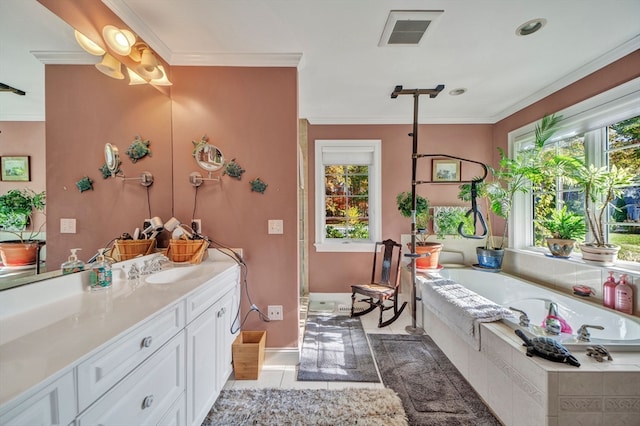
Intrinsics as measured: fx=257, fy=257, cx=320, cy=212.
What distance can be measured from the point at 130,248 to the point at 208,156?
842mm

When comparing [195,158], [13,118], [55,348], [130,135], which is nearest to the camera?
[55,348]

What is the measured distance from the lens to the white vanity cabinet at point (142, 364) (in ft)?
2.22

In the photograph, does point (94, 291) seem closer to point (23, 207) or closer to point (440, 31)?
point (23, 207)

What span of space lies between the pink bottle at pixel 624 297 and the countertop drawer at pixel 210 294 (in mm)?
2773

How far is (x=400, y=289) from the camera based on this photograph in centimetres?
323

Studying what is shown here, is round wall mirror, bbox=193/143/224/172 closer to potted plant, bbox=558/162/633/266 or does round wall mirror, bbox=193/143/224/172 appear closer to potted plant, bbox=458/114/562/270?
potted plant, bbox=458/114/562/270

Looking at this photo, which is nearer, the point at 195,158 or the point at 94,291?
the point at 94,291

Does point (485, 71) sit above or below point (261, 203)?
above

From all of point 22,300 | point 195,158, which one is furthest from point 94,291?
point 195,158

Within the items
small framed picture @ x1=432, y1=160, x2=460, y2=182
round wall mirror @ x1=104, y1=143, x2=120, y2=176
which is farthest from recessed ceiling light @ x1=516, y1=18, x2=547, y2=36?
round wall mirror @ x1=104, y1=143, x2=120, y2=176

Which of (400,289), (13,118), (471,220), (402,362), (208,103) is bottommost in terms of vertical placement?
(402,362)

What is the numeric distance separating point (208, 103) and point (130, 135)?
2.09 feet

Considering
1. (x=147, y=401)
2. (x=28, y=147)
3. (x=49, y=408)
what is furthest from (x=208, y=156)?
(x=49, y=408)

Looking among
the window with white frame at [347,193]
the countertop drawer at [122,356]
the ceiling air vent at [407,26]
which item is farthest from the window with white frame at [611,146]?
the countertop drawer at [122,356]
